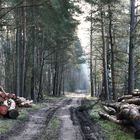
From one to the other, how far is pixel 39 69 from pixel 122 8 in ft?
40.5

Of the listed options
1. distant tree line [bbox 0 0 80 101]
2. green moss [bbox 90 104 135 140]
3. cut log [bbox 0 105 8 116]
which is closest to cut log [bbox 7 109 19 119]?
cut log [bbox 0 105 8 116]

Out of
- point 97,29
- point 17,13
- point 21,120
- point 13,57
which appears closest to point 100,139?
point 21,120

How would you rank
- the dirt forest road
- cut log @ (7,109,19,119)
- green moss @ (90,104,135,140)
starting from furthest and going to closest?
1. cut log @ (7,109,19,119)
2. green moss @ (90,104,135,140)
3. the dirt forest road

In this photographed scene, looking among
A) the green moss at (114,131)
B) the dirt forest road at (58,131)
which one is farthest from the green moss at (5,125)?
the green moss at (114,131)

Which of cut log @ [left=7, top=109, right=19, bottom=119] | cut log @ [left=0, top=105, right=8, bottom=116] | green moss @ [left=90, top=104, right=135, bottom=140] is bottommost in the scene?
green moss @ [left=90, top=104, right=135, bottom=140]

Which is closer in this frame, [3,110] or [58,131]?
[58,131]

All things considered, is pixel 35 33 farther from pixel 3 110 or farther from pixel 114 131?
pixel 114 131

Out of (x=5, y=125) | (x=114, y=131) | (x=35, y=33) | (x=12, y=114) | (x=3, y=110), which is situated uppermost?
(x=35, y=33)

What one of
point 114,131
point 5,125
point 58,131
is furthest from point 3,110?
point 114,131

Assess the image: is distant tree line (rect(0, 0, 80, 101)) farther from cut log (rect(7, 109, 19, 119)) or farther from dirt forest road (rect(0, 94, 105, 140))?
dirt forest road (rect(0, 94, 105, 140))

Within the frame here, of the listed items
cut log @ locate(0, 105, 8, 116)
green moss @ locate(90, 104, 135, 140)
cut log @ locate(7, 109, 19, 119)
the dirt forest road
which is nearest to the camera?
the dirt forest road

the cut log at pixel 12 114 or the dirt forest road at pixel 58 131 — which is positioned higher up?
the cut log at pixel 12 114

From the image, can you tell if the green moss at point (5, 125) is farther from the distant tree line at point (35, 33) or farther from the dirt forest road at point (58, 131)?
the distant tree line at point (35, 33)

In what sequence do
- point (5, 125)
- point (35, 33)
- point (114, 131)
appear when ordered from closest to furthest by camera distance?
point (114, 131) → point (5, 125) → point (35, 33)
